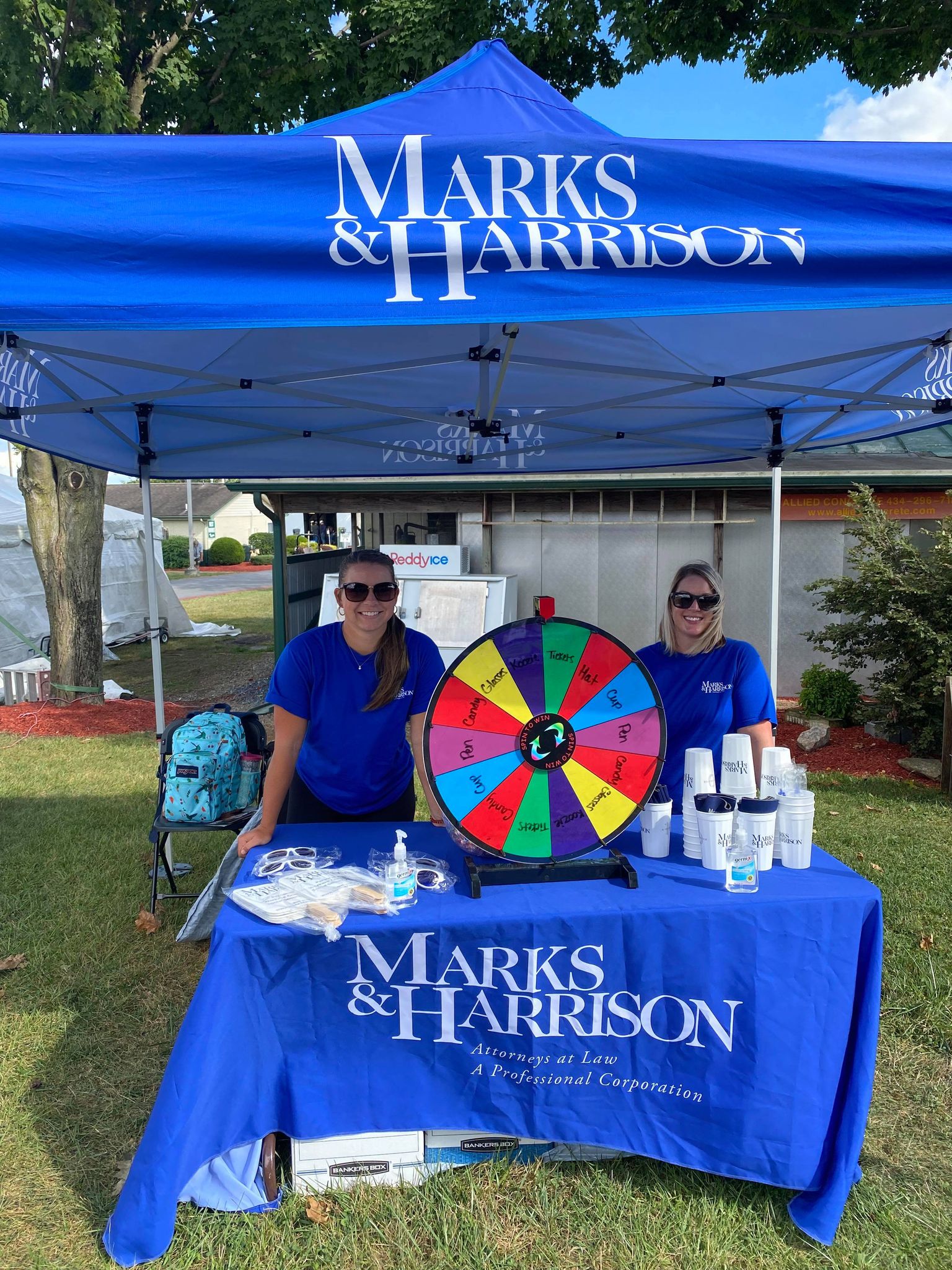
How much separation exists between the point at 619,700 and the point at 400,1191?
4.89 feet

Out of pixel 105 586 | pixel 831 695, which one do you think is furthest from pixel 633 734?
pixel 105 586

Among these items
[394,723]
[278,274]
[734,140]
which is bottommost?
[394,723]

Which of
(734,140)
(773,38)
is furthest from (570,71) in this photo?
(734,140)

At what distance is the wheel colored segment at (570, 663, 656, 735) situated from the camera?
2.39 m

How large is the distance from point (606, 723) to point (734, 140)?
1438 millimetres

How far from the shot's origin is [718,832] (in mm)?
2416

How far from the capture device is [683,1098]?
7.66 feet

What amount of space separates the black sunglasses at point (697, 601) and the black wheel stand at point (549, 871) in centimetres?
96

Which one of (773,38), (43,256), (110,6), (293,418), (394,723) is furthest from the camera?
(773,38)

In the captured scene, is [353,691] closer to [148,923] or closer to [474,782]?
[474,782]

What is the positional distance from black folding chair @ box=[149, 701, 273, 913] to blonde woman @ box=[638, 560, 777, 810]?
1.89 metres

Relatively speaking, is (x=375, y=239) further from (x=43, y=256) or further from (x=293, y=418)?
(x=293, y=418)

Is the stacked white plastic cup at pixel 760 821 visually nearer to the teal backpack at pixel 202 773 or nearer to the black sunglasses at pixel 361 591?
the black sunglasses at pixel 361 591

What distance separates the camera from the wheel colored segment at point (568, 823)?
239cm
